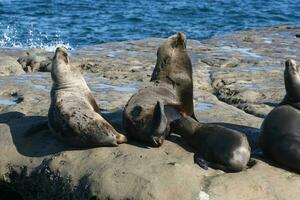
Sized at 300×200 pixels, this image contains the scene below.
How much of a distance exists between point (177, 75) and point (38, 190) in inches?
98.9

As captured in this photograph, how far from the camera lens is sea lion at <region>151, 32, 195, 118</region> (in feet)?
27.3

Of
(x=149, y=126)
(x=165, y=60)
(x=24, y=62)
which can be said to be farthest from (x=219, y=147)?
(x=24, y=62)

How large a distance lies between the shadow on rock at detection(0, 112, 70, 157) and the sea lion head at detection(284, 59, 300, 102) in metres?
2.72

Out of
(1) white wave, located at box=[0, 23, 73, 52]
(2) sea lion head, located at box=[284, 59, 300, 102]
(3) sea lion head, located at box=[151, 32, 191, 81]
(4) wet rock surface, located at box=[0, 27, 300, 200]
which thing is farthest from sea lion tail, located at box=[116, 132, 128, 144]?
(1) white wave, located at box=[0, 23, 73, 52]

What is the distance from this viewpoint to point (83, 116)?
23.7 ft

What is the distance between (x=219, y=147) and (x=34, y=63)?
6904mm

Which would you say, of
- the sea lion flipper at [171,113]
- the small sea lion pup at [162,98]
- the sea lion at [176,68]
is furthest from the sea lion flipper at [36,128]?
the sea lion at [176,68]

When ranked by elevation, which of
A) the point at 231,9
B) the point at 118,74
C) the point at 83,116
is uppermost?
the point at 83,116

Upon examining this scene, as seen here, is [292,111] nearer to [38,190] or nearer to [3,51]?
[38,190]

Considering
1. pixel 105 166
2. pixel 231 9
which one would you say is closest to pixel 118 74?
pixel 105 166

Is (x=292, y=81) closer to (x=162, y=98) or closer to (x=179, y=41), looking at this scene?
(x=162, y=98)

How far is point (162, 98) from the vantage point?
7.84 metres

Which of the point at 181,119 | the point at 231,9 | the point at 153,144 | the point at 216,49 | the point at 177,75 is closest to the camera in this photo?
the point at 153,144

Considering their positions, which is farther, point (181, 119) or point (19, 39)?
point (19, 39)
